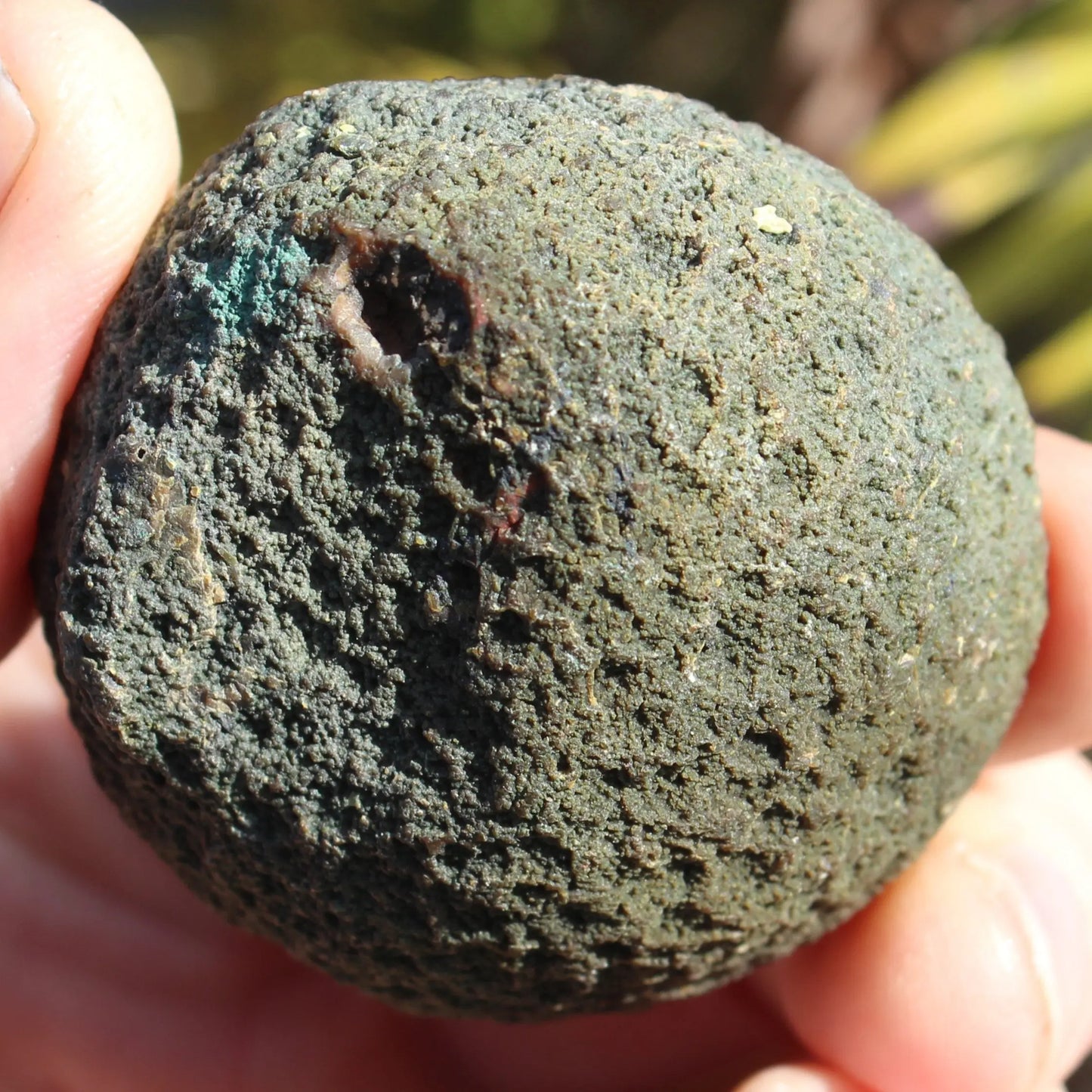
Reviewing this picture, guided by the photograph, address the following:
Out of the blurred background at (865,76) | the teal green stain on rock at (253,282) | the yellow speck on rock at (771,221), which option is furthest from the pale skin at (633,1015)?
the blurred background at (865,76)

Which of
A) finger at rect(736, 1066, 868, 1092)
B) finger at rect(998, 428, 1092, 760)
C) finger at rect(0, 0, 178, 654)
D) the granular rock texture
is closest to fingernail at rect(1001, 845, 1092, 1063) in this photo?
finger at rect(998, 428, 1092, 760)

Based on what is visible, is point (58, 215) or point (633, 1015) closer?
point (58, 215)

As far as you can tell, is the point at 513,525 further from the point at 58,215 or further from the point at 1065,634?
the point at 1065,634

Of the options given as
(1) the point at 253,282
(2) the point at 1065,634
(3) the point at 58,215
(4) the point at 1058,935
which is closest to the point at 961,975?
(4) the point at 1058,935

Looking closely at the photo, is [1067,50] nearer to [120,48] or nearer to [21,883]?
[120,48]

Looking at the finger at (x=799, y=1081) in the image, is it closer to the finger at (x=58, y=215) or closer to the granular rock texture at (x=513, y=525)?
the granular rock texture at (x=513, y=525)

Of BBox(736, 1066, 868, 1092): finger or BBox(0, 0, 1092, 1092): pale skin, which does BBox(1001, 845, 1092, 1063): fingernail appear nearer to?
BBox(0, 0, 1092, 1092): pale skin
